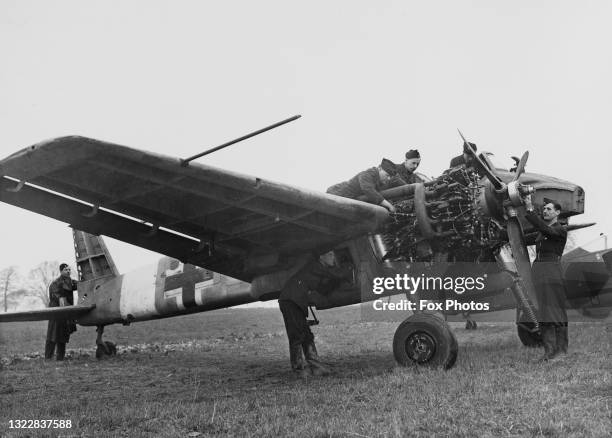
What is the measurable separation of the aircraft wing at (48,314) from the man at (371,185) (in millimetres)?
6614

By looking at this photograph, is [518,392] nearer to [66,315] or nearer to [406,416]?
[406,416]

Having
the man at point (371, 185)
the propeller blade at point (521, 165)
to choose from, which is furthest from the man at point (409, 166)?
the propeller blade at point (521, 165)

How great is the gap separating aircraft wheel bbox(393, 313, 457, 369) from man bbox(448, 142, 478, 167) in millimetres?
1977

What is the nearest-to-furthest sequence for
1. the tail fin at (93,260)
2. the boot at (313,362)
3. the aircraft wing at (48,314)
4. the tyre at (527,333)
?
the boot at (313,362) < the tyre at (527,333) < the aircraft wing at (48,314) < the tail fin at (93,260)

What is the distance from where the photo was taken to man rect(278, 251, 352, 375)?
24.2 ft

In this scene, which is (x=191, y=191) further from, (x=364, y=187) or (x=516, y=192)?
(x=516, y=192)

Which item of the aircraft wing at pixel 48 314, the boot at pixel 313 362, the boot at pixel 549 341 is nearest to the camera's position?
the boot at pixel 549 341

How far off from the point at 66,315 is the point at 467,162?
8.87 metres

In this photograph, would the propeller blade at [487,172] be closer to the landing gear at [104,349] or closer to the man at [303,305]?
the man at [303,305]

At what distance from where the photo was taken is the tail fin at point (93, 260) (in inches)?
493

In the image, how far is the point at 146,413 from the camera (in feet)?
16.1

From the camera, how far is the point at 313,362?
7.33 meters

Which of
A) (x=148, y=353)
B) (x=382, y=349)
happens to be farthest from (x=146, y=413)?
(x=148, y=353)

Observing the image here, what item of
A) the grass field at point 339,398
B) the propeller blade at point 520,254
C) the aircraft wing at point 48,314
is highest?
the propeller blade at point 520,254
